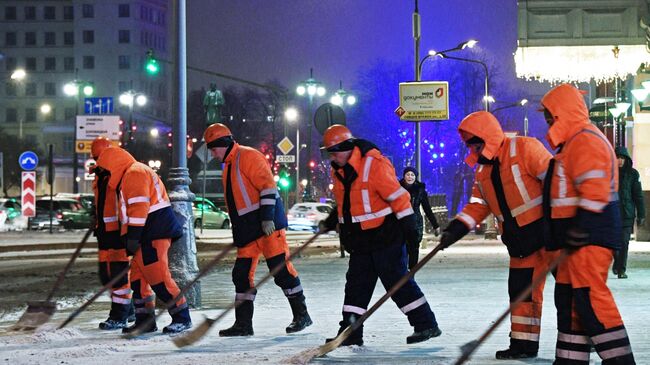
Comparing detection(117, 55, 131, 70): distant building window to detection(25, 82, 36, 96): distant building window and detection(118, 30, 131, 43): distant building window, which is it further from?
detection(25, 82, 36, 96): distant building window

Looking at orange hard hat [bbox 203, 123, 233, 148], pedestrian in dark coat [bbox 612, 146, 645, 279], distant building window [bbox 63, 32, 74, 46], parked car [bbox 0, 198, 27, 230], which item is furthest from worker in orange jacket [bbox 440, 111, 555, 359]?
distant building window [bbox 63, 32, 74, 46]

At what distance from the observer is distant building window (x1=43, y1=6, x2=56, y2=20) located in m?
152

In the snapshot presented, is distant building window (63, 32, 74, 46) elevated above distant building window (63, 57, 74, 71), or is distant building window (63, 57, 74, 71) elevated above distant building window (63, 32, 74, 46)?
distant building window (63, 32, 74, 46)

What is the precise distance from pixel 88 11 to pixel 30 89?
37.8 ft

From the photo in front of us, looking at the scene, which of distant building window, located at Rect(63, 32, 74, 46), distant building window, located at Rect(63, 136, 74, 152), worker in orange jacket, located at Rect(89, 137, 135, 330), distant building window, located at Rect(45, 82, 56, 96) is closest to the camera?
worker in orange jacket, located at Rect(89, 137, 135, 330)

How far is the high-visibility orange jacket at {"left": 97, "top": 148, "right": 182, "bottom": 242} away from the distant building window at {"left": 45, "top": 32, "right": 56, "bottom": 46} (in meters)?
145

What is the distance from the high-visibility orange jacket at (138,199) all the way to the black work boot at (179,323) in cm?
71

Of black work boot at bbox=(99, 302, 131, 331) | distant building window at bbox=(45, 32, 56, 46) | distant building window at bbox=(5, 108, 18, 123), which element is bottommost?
black work boot at bbox=(99, 302, 131, 331)

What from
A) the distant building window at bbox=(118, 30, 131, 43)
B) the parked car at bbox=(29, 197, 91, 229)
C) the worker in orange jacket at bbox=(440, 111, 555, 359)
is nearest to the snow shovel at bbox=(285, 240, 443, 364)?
the worker in orange jacket at bbox=(440, 111, 555, 359)

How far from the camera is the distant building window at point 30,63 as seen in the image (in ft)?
499

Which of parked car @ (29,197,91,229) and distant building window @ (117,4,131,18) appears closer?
parked car @ (29,197,91,229)

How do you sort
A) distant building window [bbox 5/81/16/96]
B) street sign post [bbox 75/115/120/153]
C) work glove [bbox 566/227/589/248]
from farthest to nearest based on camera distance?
1. distant building window [bbox 5/81/16/96]
2. street sign post [bbox 75/115/120/153]
3. work glove [bbox 566/227/589/248]

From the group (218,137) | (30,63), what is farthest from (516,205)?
(30,63)

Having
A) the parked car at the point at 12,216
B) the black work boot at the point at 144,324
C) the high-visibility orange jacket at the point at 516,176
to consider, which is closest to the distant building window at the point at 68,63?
the parked car at the point at 12,216
